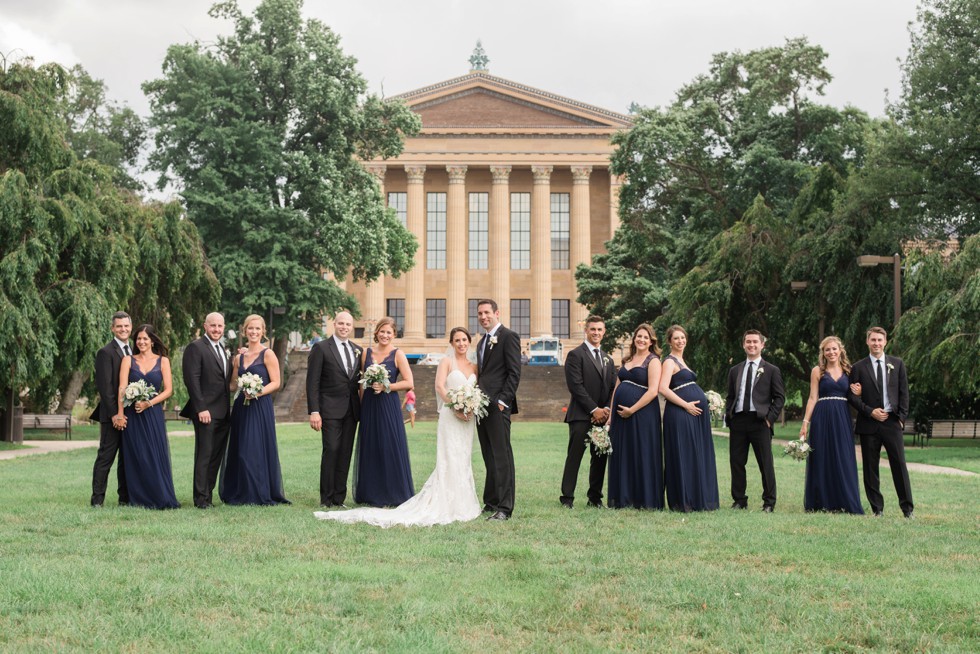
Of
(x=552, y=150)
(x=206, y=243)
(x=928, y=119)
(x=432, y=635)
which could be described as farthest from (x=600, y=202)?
(x=432, y=635)

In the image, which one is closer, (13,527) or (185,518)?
(13,527)

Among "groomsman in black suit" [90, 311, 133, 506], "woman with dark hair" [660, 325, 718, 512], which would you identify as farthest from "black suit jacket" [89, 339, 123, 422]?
"woman with dark hair" [660, 325, 718, 512]

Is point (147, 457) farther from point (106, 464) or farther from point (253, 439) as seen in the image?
point (253, 439)

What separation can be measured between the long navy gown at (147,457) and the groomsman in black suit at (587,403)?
14.1 ft

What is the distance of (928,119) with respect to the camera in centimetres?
3100

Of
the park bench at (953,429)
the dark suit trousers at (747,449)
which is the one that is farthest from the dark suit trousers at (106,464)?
the park bench at (953,429)

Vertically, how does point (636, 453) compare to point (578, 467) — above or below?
above

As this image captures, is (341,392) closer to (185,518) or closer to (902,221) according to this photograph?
(185,518)

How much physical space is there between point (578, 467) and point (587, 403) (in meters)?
0.74

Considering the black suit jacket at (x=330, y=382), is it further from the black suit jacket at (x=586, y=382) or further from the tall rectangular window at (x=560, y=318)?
the tall rectangular window at (x=560, y=318)

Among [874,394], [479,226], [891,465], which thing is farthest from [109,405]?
[479,226]

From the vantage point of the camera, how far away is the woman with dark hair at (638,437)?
12.8 m

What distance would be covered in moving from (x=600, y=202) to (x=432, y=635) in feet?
247

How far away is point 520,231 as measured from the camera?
7981cm
